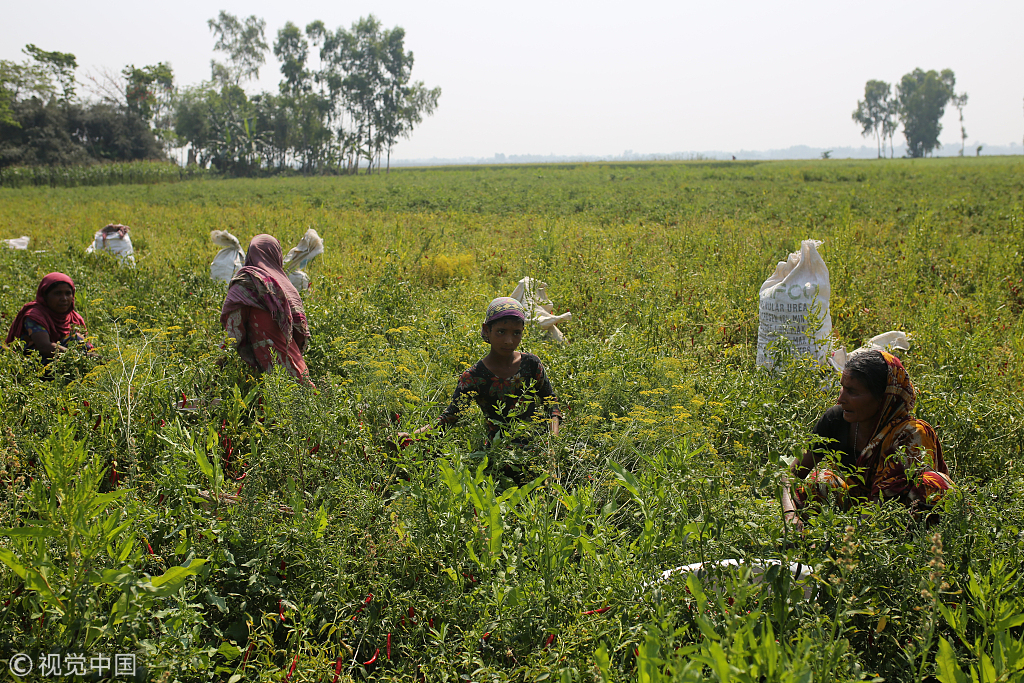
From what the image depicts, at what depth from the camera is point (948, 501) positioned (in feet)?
6.21

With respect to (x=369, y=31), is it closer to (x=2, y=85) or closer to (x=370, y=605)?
(x=2, y=85)

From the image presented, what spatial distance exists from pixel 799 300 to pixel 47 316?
6.09 m

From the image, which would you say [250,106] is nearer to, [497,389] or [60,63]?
[60,63]

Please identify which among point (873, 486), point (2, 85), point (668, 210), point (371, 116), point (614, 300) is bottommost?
point (873, 486)

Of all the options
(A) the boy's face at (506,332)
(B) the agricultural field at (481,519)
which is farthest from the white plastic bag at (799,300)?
(A) the boy's face at (506,332)

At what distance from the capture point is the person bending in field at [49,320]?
4.63 metres

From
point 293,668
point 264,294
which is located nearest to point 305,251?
point 264,294

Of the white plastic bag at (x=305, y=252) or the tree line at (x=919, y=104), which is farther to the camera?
the tree line at (x=919, y=104)

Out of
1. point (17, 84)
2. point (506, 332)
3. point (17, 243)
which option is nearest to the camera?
point (506, 332)

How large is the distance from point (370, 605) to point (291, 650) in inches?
10.8

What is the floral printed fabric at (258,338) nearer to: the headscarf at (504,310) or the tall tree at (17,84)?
the headscarf at (504,310)

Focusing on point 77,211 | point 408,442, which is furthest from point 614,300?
point 77,211

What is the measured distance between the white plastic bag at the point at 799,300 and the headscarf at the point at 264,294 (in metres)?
3.57

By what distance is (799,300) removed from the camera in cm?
430
